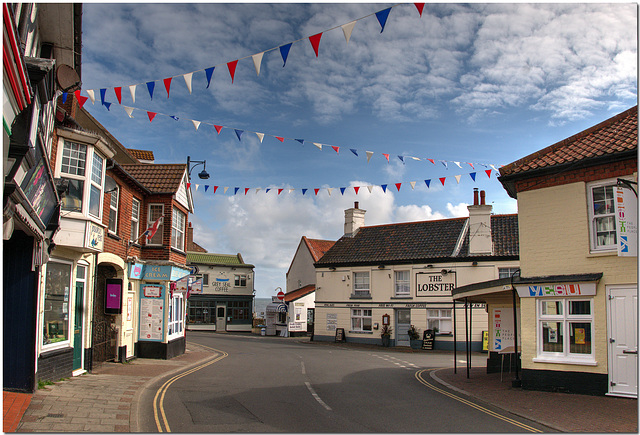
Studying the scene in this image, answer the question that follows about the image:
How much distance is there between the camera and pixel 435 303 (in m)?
31.0

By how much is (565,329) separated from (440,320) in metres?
17.9

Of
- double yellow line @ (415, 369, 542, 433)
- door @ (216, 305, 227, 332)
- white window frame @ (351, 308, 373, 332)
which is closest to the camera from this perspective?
double yellow line @ (415, 369, 542, 433)

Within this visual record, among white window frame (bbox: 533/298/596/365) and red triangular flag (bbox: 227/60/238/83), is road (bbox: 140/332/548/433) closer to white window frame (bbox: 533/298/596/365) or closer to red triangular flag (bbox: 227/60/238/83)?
white window frame (bbox: 533/298/596/365)

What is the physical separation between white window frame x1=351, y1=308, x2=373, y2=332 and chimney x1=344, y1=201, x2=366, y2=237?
20.3ft

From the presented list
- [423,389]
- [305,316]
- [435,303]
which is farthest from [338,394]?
[305,316]

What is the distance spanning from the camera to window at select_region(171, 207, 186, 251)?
21.2m

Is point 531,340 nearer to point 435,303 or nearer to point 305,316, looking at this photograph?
point 435,303

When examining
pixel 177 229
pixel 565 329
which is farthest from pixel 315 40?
pixel 177 229

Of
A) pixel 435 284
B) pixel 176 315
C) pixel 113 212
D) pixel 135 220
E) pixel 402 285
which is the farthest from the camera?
pixel 402 285

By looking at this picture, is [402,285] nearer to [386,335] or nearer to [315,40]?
[386,335]

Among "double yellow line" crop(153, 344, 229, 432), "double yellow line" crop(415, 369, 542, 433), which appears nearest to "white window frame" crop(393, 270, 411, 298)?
"double yellow line" crop(415, 369, 542, 433)

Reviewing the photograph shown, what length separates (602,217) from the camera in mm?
13016

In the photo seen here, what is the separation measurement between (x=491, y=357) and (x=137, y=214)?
14.1 m

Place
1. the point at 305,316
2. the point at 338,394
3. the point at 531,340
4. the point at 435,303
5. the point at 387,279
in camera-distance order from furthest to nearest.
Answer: the point at 305,316
the point at 387,279
the point at 435,303
the point at 531,340
the point at 338,394
